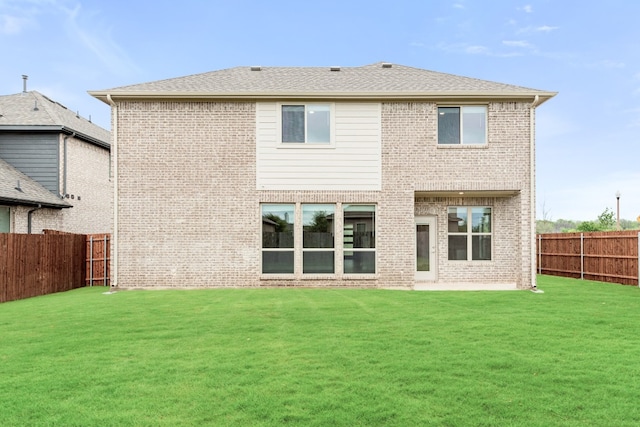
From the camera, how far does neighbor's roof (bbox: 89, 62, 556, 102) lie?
506 inches

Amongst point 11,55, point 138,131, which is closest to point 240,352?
point 138,131

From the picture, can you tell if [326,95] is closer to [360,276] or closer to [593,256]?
[360,276]

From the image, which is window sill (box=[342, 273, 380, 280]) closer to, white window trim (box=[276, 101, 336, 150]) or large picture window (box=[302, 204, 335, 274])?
large picture window (box=[302, 204, 335, 274])

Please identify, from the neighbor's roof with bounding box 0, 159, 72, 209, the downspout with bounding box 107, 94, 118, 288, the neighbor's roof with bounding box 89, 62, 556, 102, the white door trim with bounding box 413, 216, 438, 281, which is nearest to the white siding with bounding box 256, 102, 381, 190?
the neighbor's roof with bounding box 89, 62, 556, 102

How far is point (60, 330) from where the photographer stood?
24.9ft

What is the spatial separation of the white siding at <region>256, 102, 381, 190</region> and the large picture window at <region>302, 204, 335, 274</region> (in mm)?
853

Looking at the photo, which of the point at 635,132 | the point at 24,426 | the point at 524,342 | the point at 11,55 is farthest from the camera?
the point at 635,132

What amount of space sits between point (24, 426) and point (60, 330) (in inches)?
167

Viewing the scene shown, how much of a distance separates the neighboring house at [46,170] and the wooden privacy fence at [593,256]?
57.9 feet

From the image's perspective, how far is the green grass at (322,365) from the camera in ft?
13.3

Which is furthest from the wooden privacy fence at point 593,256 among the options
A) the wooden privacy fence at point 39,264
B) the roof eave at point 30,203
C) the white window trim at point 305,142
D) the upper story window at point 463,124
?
the roof eave at point 30,203

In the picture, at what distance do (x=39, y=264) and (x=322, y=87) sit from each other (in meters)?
10.3

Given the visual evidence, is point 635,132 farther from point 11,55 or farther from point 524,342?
point 11,55

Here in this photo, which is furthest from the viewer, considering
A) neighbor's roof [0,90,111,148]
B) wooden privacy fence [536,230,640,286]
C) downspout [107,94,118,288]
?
neighbor's roof [0,90,111,148]
